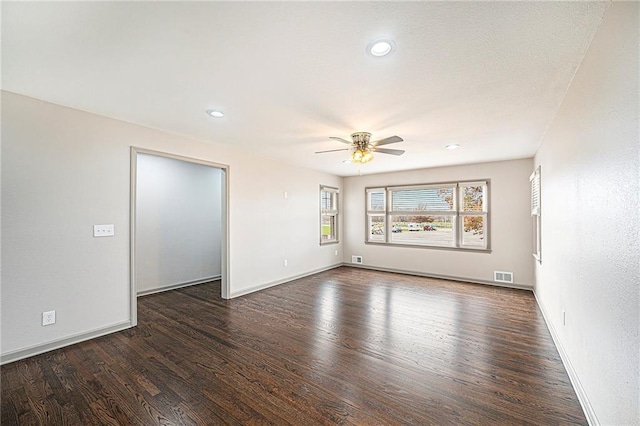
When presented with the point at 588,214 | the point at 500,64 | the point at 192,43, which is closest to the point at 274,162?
the point at 192,43

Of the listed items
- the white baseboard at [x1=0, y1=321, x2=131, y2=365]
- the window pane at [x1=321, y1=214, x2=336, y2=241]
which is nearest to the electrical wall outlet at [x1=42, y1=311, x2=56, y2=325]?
the white baseboard at [x1=0, y1=321, x2=131, y2=365]

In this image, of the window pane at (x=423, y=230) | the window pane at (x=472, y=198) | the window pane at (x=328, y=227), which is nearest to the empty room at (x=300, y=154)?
the window pane at (x=472, y=198)

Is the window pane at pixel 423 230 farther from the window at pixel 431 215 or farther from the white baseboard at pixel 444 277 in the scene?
the white baseboard at pixel 444 277

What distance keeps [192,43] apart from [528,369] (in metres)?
3.69

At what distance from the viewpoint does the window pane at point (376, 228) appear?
686 cm

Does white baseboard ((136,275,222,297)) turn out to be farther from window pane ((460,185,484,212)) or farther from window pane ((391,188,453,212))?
window pane ((460,185,484,212))

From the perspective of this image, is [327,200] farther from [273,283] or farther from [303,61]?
[303,61]

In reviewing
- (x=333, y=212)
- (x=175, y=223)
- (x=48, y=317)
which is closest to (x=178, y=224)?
(x=175, y=223)

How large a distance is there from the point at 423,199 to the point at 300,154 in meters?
3.15

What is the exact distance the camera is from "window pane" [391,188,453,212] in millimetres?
5965

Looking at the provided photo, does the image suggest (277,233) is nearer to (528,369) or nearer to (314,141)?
(314,141)

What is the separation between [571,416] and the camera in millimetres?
1829

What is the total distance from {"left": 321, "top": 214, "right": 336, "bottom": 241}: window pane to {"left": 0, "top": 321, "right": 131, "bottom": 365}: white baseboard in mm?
4472

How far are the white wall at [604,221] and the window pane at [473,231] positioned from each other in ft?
10.7
